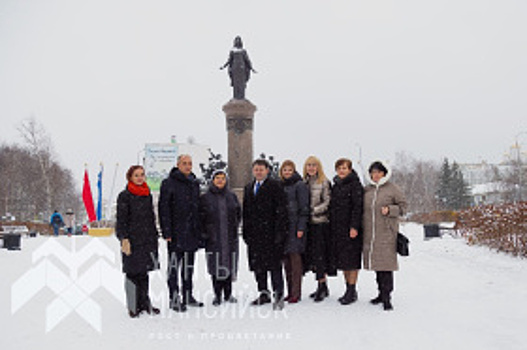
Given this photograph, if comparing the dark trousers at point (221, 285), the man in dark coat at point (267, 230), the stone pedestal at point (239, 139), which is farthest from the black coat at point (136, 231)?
the stone pedestal at point (239, 139)

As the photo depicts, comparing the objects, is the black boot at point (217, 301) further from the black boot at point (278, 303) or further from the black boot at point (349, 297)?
the black boot at point (349, 297)

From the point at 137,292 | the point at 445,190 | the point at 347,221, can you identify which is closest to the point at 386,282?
the point at 347,221

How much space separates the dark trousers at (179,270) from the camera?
5.26 metres

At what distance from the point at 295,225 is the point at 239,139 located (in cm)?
850

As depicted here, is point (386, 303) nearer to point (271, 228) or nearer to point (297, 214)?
point (297, 214)

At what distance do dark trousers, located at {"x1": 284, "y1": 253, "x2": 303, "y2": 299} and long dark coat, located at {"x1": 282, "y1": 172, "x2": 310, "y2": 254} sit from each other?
12cm

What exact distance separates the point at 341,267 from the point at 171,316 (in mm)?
2055

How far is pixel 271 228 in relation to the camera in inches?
211

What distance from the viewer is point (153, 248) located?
508 cm

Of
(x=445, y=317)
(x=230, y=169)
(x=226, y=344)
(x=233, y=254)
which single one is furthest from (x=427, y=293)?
(x=230, y=169)

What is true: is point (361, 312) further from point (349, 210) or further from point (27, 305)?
point (27, 305)

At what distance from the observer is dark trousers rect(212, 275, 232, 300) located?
18.0 feet

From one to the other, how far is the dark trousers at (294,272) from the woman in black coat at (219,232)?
0.67m

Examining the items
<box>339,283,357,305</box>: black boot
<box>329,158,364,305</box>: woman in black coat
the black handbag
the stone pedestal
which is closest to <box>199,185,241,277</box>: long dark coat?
<box>329,158,364,305</box>: woman in black coat
